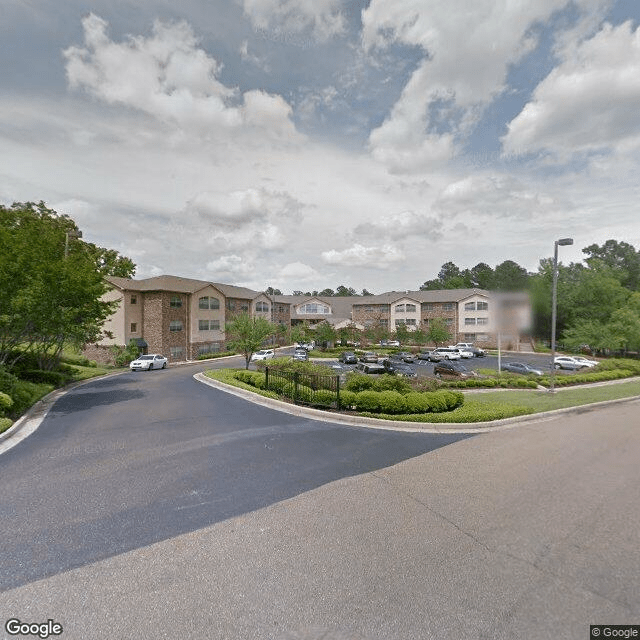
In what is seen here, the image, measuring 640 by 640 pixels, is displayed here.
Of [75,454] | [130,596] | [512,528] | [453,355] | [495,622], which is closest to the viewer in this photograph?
[495,622]

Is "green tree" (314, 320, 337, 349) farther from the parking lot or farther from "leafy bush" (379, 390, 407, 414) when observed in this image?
"leafy bush" (379, 390, 407, 414)

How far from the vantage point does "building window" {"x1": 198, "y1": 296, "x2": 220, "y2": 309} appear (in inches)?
1792

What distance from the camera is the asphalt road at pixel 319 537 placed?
365cm

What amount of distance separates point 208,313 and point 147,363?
14983 millimetres

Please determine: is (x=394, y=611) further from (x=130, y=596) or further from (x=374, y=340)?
(x=374, y=340)

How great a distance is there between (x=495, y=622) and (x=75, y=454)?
8839 mm

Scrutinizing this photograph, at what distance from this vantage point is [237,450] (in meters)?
8.69

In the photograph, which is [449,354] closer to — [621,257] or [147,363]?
[147,363]

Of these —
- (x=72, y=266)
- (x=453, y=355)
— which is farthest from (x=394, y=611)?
(x=453, y=355)

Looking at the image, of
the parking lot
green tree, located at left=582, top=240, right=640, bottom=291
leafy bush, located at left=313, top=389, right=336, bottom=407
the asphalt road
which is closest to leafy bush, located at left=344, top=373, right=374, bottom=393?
leafy bush, located at left=313, top=389, right=336, bottom=407

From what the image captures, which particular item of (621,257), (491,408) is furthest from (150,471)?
(621,257)

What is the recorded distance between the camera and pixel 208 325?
46.6 metres

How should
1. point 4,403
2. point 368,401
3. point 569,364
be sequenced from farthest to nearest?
point 569,364, point 368,401, point 4,403

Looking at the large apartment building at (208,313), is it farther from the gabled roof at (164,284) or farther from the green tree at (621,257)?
the green tree at (621,257)
